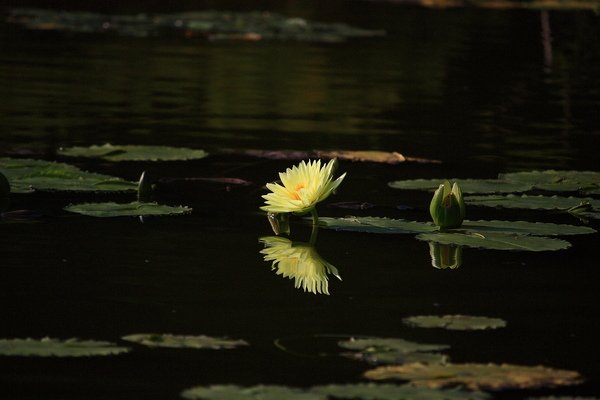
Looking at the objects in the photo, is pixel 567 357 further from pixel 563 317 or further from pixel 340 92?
pixel 340 92

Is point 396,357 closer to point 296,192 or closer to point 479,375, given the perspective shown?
point 479,375

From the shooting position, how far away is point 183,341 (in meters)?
3.48

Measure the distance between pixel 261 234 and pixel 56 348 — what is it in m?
2.02

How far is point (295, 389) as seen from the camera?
121 inches

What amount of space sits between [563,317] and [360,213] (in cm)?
181

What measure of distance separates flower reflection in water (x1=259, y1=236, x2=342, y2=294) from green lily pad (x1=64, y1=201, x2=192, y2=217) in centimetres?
46

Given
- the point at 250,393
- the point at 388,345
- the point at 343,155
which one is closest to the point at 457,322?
the point at 388,345

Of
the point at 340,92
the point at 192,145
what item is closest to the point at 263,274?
the point at 192,145

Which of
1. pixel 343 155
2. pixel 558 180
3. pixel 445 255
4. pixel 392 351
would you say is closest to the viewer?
pixel 392 351

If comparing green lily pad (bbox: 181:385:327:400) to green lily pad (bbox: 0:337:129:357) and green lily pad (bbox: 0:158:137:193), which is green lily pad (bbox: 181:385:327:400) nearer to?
green lily pad (bbox: 0:337:129:357)

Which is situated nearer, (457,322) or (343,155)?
(457,322)

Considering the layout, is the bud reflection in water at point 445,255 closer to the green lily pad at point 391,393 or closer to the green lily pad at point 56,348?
the green lily pad at point 56,348

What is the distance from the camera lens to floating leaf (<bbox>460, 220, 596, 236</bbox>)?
207 inches

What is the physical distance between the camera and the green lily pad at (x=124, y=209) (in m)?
5.39
